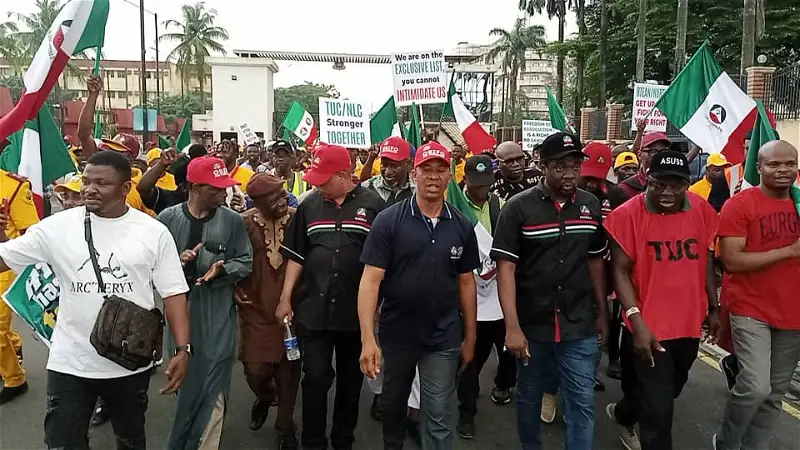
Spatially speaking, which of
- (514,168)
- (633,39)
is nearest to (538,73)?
(633,39)

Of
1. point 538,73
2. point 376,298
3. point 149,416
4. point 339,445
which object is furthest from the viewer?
point 538,73

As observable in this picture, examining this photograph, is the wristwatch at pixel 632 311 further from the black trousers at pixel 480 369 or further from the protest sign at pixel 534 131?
the protest sign at pixel 534 131

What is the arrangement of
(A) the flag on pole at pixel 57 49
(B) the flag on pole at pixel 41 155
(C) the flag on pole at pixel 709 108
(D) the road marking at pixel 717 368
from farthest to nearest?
(C) the flag on pole at pixel 709 108 < (D) the road marking at pixel 717 368 < (B) the flag on pole at pixel 41 155 < (A) the flag on pole at pixel 57 49

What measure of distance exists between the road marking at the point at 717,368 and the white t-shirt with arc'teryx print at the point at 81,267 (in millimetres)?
4722

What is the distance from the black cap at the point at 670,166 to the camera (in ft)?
12.1

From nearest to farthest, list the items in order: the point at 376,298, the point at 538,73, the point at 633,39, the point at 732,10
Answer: the point at 376,298 → the point at 732,10 → the point at 633,39 → the point at 538,73

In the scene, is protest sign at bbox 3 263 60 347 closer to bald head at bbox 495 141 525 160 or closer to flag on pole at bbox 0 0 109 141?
flag on pole at bbox 0 0 109 141

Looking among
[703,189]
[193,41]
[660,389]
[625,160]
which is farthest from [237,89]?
[660,389]

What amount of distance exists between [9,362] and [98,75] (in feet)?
7.52

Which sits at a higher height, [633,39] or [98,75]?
[633,39]

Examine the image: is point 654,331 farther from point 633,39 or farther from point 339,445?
point 633,39

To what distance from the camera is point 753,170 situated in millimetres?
4613

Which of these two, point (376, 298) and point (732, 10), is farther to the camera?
point (732, 10)

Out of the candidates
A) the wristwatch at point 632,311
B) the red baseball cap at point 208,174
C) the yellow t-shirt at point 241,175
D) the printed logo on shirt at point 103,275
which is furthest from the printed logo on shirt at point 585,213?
the yellow t-shirt at point 241,175
